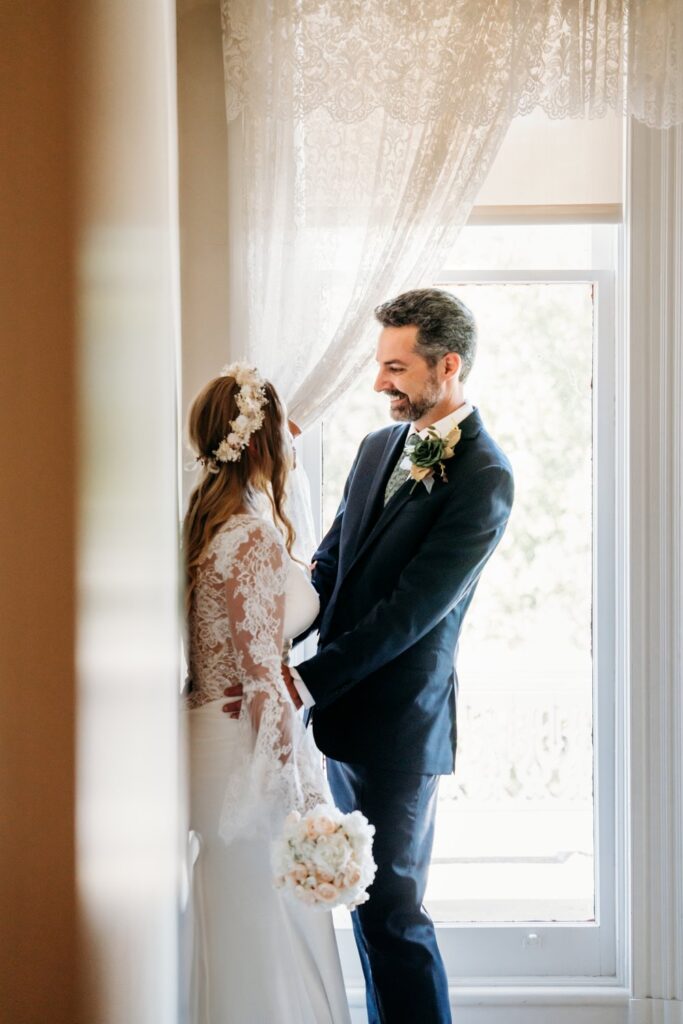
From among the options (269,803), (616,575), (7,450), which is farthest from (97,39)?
(616,575)

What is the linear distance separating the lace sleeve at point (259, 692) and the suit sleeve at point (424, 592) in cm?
27

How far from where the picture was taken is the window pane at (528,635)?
2.86 m

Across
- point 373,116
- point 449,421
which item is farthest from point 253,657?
point 373,116

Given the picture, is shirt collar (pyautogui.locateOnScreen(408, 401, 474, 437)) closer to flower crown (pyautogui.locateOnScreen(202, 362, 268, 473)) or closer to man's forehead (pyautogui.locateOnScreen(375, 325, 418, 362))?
man's forehead (pyautogui.locateOnScreen(375, 325, 418, 362))

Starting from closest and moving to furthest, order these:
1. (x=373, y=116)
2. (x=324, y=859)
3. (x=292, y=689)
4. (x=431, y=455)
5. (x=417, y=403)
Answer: (x=324, y=859) → (x=292, y=689) → (x=431, y=455) → (x=417, y=403) → (x=373, y=116)

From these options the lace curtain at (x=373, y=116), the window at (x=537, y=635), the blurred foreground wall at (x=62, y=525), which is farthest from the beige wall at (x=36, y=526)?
the window at (x=537, y=635)

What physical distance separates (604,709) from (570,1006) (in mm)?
847

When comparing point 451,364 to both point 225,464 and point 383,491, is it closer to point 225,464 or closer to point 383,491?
point 383,491

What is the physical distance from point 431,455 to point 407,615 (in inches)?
15.3

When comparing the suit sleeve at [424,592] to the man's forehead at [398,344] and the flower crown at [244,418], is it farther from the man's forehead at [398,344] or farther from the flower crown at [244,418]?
the flower crown at [244,418]

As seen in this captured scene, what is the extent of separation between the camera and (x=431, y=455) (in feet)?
7.57

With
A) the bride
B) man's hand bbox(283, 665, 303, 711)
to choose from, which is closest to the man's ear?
the bride

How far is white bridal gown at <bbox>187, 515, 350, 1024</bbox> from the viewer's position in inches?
75.5

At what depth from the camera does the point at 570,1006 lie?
2.77 m
